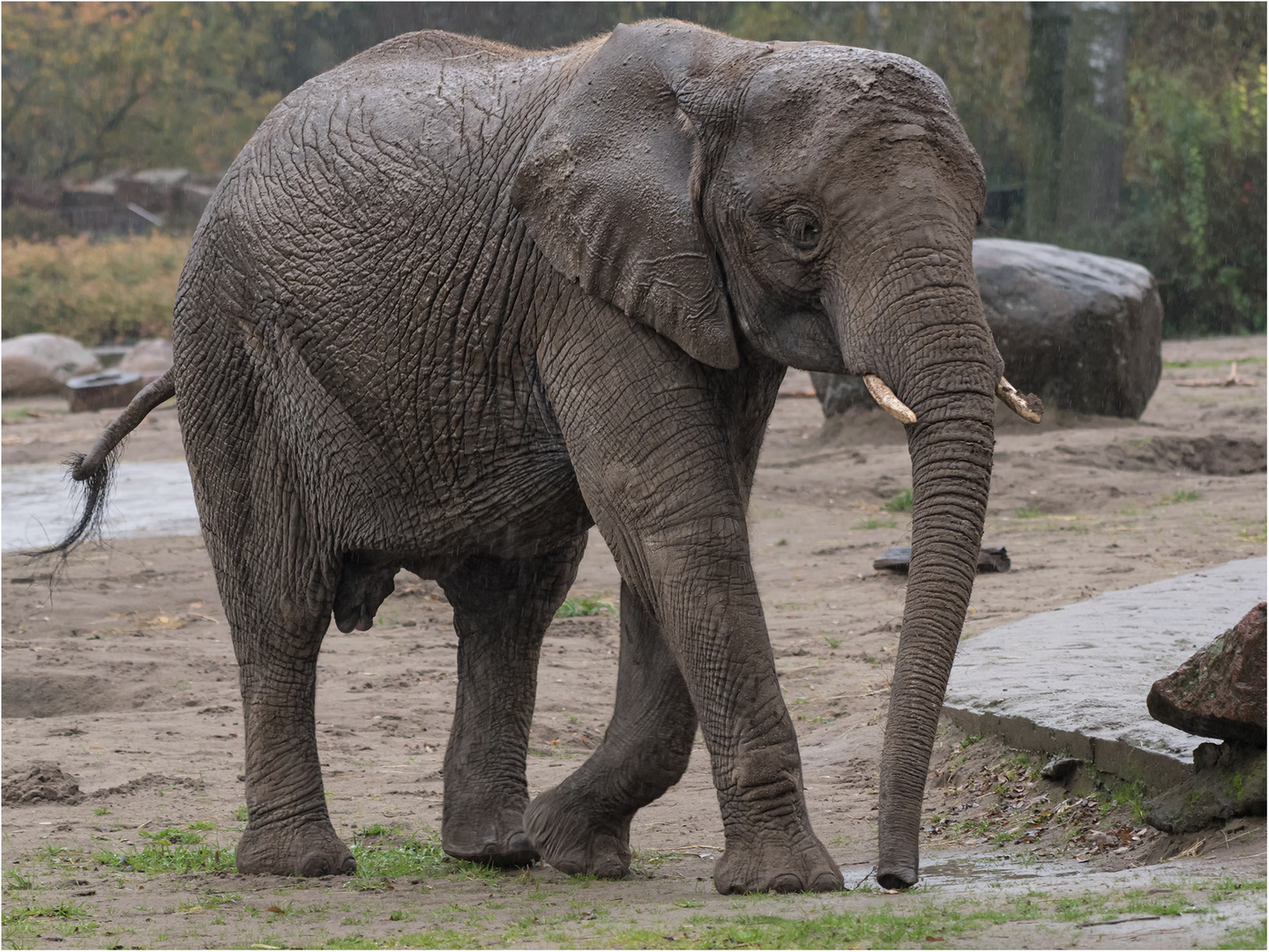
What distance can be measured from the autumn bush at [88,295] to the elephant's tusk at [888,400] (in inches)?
1193

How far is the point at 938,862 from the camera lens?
17.5 ft

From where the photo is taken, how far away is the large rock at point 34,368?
26.2 m

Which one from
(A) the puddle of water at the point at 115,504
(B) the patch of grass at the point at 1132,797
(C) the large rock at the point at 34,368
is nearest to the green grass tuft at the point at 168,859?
(B) the patch of grass at the point at 1132,797

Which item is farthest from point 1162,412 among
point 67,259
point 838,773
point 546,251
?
point 67,259

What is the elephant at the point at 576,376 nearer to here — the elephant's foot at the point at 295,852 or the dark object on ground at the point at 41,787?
the elephant's foot at the point at 295,852

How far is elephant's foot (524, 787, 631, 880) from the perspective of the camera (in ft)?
18.3

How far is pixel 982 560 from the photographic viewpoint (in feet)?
36.6

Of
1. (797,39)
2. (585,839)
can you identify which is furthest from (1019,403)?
(797,39)

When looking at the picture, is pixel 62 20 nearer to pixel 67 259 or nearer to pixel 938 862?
pixel 67 259

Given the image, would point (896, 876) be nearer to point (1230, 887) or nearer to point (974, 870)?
point (1230, 887)

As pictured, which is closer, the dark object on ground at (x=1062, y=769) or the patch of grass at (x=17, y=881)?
the patch of grass at (x=17, y=881)

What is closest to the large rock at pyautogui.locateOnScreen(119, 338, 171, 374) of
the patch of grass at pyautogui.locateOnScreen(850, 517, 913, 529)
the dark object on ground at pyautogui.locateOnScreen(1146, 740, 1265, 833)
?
the patch of grass at pyautogui.locateOnScreen(850, 517, 913, 529)

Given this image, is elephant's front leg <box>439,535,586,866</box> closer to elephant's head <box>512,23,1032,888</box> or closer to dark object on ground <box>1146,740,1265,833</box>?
elephant's head <box>512,23,1032,888</box>

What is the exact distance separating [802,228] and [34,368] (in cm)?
2408
